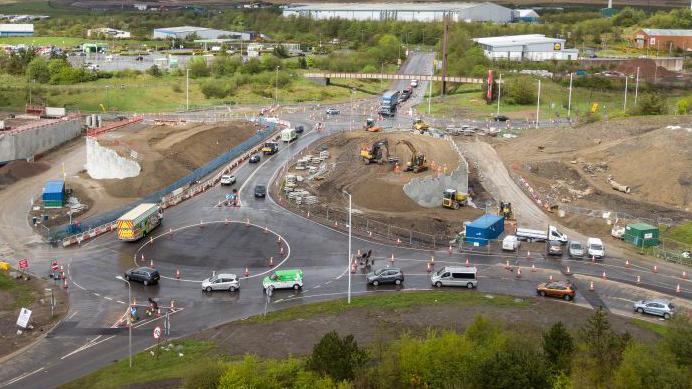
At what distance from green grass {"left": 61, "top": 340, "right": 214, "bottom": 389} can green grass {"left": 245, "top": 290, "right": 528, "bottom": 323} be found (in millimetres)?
4115

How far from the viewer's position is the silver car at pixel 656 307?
37250mm

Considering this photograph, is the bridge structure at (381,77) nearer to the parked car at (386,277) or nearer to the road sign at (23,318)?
the parked car at (386,277)

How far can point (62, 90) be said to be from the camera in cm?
11062

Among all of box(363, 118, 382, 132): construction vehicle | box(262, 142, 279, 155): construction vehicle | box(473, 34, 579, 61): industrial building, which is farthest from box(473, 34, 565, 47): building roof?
box(262, 142, 279, 155): construction vehicle

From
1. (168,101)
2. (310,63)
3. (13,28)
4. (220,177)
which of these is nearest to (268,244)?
(220,177)

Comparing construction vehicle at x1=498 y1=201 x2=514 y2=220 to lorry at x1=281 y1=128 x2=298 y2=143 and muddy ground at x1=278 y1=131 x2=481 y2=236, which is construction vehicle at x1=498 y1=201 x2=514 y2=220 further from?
lorry at x1=281 y1=128 x2=298 y2=143

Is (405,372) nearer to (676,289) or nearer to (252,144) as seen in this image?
(676,289)

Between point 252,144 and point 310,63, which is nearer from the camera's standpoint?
point 252,144

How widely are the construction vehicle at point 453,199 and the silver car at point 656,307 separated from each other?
20.4 metres

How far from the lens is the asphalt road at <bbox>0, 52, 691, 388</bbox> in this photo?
3441 centimetres

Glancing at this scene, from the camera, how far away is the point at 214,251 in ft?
155

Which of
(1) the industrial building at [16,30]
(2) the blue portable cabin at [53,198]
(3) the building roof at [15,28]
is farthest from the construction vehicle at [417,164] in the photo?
(3) the building roof at [15,28]

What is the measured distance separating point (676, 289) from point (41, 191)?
45980 mm

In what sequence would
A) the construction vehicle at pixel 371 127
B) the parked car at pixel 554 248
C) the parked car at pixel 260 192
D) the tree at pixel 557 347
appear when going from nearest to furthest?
the tree at pixel 557 347
the parked car at pixel 554 248
the parked car at pixel 260 192
the construction vehicle at pixel 371 127
